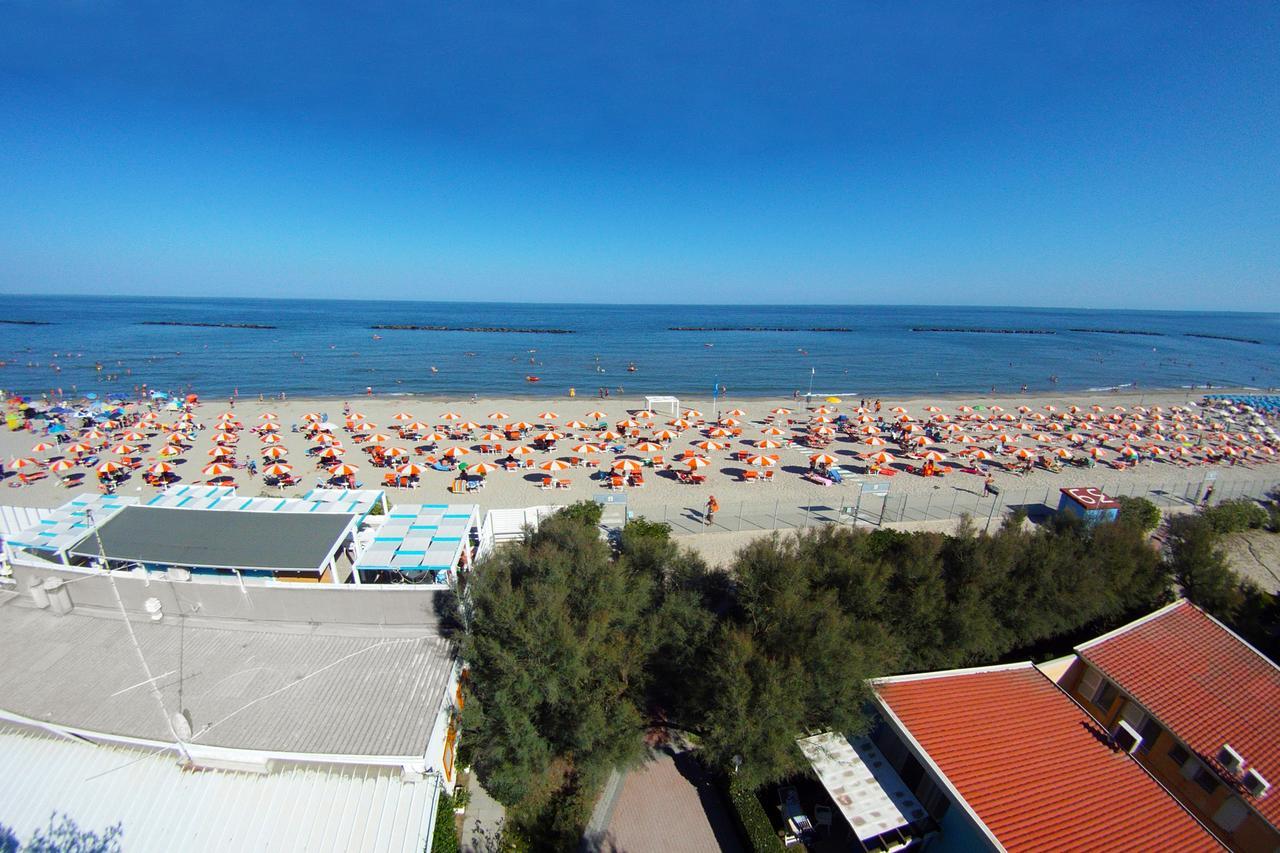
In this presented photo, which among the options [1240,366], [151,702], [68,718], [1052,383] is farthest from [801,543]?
[1240,366]

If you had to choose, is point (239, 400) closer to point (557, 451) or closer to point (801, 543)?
point (557, 451)

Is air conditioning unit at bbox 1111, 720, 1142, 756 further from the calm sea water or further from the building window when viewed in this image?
the calm sea water

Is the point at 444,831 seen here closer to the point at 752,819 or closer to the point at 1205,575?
the point at 752,819

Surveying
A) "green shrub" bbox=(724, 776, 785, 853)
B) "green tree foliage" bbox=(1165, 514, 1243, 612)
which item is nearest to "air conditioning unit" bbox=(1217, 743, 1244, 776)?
"green tree foliage" bbox=(1165, 514, 1243, 612)

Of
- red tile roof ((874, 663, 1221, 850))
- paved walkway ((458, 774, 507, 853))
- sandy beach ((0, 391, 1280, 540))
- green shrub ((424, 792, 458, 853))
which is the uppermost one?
red tile roof ((874, 663, 1221, 850))

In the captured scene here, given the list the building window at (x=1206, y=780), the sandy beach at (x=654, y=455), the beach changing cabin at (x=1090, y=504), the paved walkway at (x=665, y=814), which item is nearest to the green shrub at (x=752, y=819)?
the paved walkway at (x=665, y=814)

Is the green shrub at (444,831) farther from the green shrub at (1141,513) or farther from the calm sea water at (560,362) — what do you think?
the calm sea water at (560,362)
